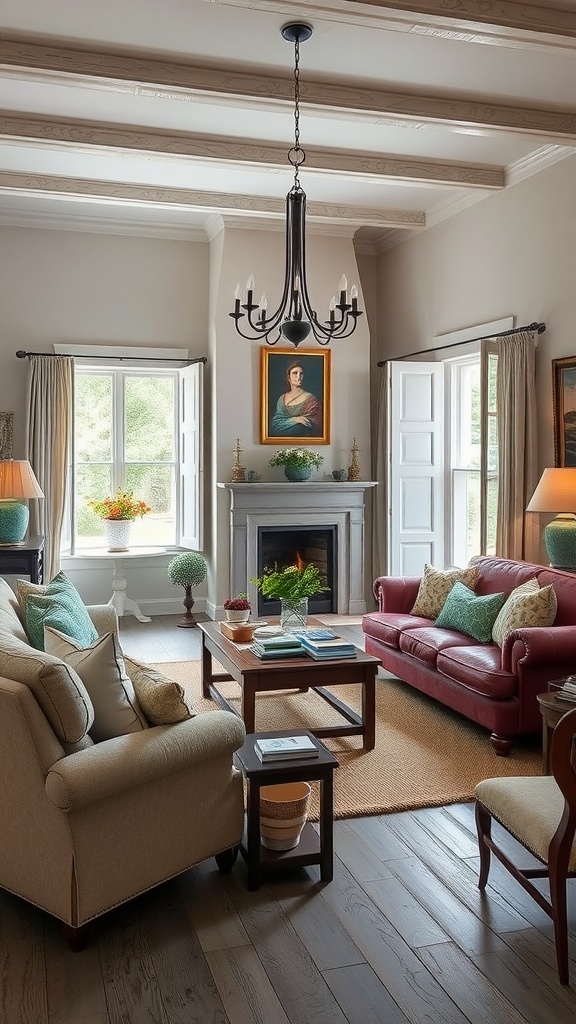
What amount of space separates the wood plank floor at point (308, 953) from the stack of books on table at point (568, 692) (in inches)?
25.9

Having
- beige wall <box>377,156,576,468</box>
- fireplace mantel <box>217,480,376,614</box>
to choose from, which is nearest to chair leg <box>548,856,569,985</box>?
beige wall <box>377,156,576,468</box>

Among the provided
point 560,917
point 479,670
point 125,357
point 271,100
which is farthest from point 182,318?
point 560,917

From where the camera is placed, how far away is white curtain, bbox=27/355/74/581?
7.28 meters

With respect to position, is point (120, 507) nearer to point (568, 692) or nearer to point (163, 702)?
point (163, 702)

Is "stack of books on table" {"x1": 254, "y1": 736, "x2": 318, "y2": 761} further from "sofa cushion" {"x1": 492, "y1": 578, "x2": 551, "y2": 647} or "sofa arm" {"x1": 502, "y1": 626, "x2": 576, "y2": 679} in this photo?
"sofa cushion" {"x1": 492, "y1": 578, "x2": 551, "y2": 647}

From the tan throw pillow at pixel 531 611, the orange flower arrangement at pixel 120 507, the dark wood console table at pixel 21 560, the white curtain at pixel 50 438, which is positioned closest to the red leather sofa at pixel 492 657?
the tan throw pillow at pixel 531 611

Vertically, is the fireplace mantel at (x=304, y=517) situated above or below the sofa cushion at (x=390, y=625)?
above

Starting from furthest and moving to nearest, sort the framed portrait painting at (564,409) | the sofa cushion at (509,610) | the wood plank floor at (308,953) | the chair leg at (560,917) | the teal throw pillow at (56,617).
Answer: the framed portrait painting at (564,409), the sofa cushion at (509,610), the teal throw pillow at (56,617), the chair leg at (560,917), the wood plank floor at (308,953)

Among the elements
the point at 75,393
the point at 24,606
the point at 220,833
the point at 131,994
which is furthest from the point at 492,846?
the point at 75,393

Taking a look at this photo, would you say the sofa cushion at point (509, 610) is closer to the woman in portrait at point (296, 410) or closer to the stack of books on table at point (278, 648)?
the stack of books on table at point (278, 648)

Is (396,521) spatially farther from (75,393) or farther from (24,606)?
(24,606)

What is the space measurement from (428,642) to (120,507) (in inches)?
145

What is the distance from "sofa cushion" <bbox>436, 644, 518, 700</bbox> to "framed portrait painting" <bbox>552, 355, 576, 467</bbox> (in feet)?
4.84

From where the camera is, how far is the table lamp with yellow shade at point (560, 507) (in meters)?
4.91
